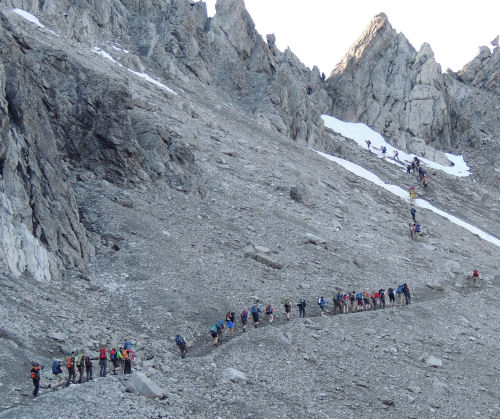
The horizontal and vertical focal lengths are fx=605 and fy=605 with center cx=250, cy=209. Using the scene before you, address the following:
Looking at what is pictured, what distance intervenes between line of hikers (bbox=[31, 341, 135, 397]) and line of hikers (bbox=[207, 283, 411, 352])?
194 inches

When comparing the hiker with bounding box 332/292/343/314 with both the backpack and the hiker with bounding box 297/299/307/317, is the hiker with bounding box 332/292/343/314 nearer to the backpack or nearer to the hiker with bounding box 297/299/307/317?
the hiker with bounding box 297/299/307/317

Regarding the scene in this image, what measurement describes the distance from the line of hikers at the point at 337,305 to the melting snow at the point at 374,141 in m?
47.8

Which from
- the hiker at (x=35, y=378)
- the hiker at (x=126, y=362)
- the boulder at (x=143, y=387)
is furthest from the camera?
the hiker at (x=126, y=362)

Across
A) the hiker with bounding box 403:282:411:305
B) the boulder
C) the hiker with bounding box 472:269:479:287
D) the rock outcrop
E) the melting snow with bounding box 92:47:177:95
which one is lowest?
the boulder

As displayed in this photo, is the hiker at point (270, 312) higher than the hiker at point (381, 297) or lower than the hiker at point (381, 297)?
lower

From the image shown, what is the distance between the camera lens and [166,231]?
35.2 m

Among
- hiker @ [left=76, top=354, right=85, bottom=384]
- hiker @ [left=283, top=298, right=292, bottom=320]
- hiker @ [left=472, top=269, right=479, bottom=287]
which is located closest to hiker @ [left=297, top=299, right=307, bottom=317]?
hiker @ [left=283, top=298, right=292, bottom=320]

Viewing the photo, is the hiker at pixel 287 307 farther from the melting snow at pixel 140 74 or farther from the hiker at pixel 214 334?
the melting snow at pixel 140 74

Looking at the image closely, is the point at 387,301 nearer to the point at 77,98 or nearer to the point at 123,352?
the point at 123,352

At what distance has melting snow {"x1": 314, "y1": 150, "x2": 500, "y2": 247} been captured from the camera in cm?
5716

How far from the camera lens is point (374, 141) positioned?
8681cm

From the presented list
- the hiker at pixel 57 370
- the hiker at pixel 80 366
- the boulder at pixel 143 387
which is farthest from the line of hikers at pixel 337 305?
the hiker at pixel 57 370

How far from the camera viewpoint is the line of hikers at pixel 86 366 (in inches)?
759

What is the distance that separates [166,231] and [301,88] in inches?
1973
